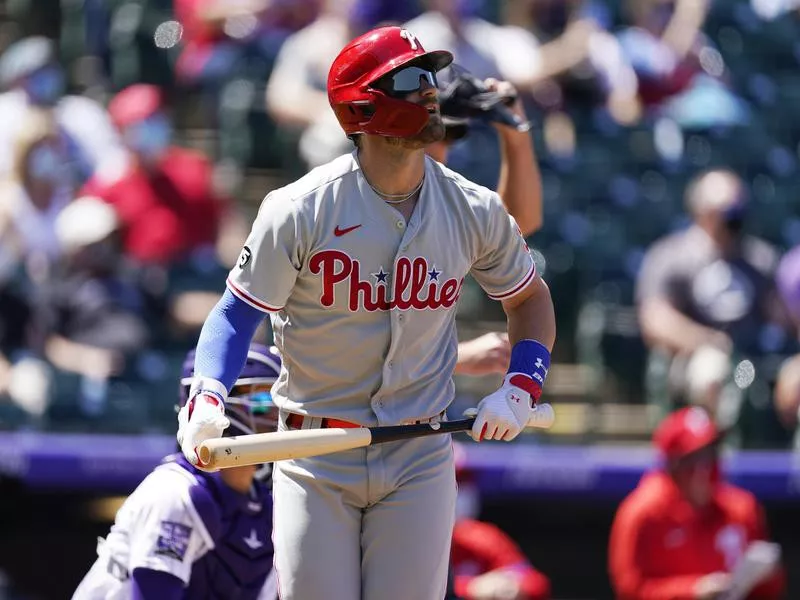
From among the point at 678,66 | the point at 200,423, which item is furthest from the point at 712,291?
the point at 200,423

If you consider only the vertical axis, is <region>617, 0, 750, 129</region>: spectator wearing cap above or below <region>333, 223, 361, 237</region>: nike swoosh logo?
below

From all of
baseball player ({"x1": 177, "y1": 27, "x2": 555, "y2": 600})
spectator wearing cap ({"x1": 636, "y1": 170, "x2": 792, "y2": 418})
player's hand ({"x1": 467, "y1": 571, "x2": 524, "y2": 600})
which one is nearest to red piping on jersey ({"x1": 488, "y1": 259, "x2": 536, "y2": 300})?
baseball player ({"x1": 177, "y1": 27, "x2": 555, "y2": 600})

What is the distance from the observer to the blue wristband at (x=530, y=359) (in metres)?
3.31

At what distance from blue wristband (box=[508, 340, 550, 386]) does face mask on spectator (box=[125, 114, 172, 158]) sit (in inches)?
167

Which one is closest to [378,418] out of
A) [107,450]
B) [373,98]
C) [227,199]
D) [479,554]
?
[373,98]

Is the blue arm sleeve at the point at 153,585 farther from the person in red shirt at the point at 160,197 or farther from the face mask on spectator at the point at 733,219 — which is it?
the face mask on spectator at the point at 733,219

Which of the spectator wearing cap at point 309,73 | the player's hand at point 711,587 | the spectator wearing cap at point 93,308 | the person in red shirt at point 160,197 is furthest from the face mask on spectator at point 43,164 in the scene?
the player's hand at point 711,587

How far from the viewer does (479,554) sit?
5645 millimetres

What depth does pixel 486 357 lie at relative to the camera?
12.6 ft

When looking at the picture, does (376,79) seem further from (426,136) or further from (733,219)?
(733,219)

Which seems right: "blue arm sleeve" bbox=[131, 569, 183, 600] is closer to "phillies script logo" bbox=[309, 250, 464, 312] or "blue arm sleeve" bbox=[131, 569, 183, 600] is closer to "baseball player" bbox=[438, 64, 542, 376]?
"phillies script logo" bbox=[309, 250, 464, 312]

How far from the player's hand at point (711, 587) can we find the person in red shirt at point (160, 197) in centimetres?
288

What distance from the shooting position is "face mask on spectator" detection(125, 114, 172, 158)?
23.9 ft

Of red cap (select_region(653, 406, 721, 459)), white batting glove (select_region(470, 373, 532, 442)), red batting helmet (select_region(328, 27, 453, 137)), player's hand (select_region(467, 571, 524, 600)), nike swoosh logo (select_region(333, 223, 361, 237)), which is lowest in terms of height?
player's hand (select_region(467, 571, 524, 600))
